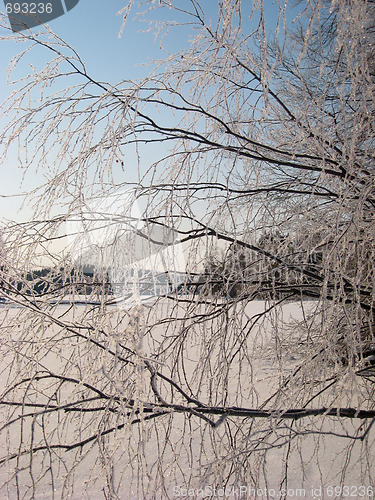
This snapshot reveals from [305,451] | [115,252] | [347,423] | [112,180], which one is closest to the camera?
[115,252]

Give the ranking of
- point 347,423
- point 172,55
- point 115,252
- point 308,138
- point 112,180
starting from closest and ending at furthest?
point 115,252 → point 112,180 → point 308,138 → point 172,55 → point 347,423

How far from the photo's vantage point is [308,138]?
1.47 meters

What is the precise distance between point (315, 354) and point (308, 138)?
0.71 metres

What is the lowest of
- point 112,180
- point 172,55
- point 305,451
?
point 305,451

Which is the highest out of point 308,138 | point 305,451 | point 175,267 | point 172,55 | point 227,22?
point 172,55

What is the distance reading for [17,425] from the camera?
11.5ft

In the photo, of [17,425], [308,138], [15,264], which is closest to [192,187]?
[308,138]

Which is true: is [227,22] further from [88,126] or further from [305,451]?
[305,451]

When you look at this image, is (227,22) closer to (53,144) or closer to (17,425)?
(53,144)

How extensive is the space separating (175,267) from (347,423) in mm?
2667

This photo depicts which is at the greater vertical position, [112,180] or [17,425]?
[112,180]

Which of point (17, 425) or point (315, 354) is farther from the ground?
point (315, 354)

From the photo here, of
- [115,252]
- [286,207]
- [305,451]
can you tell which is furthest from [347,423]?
[115,252]

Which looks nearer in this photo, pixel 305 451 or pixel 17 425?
pixel 305 451
